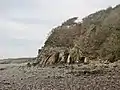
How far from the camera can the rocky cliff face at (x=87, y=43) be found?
108 feet

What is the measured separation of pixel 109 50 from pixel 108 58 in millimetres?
1232

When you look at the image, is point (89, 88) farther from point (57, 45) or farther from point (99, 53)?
point (57, 45)

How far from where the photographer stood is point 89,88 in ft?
52.5

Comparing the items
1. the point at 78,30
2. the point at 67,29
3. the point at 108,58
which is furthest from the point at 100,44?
the point at 67,29

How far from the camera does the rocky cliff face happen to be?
32.9 meters

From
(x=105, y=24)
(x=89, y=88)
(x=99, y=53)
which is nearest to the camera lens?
(x=89, y=88)

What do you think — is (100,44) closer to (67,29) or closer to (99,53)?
(99,53)

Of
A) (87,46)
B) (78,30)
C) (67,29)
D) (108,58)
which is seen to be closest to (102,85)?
(108,58)

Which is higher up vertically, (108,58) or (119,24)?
(119,24)

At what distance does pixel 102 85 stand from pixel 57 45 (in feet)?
99.7

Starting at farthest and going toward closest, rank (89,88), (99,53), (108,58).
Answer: (99,53)
(108,58)
(89,88)

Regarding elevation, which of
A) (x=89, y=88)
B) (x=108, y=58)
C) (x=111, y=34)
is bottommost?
(x=89, y=88)

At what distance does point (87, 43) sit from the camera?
124 ft

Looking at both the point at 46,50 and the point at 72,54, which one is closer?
the point at 72,54
